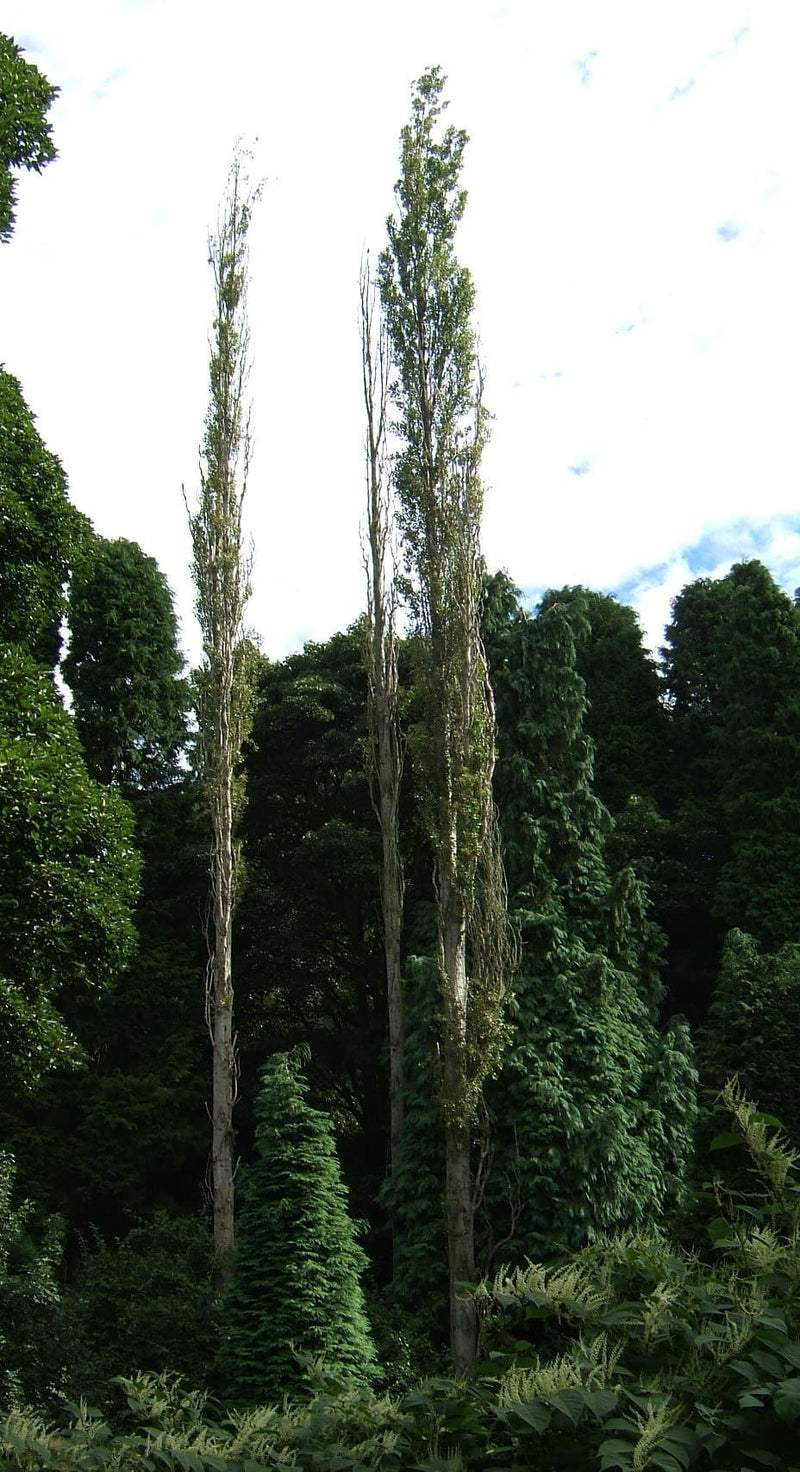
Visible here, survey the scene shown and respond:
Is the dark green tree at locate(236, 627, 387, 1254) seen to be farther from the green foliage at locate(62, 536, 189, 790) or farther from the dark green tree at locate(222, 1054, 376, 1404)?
→ the dark green tree at locate(222, 1054, 376, 1404)

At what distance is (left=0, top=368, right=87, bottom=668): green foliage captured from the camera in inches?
420

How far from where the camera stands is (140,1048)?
19.5 m

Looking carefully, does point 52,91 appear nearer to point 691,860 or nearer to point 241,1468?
point 241,1468

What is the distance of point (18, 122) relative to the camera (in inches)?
424

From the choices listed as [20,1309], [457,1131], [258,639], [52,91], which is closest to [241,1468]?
[20,1309]

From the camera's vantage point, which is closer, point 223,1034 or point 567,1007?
point 567,1007

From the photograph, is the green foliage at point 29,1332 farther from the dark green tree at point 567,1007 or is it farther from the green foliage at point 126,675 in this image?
the green foliage at point 126,675

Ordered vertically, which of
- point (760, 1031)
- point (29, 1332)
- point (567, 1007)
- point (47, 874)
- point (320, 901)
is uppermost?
point (320, 901)

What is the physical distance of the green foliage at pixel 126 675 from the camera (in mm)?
20875

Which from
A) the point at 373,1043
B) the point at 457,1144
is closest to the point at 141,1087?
the point at 373,1043

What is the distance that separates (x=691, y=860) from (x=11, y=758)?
47.7 feet

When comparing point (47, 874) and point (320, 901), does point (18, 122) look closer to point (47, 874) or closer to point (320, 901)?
point (47, 874)

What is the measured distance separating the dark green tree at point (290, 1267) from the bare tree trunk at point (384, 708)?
421 centimetres

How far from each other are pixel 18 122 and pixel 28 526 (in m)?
3.73
